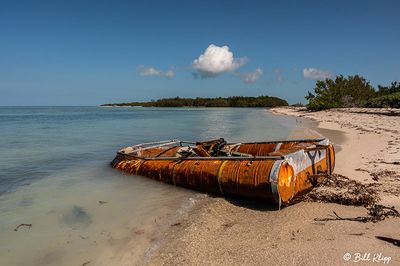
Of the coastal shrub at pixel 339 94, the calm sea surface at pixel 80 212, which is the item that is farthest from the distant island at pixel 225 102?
the calm sea surface at pixel 80 212

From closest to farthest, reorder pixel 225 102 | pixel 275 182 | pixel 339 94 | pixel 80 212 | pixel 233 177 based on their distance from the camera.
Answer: pixel 275 182 < pixel 233 177 < pixel 80 212 < pixel 339 94 < pixel 225 102

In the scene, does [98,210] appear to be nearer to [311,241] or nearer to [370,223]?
[311,241]

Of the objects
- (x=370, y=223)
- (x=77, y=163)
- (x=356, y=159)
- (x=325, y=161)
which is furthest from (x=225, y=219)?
(x=77, y=163)

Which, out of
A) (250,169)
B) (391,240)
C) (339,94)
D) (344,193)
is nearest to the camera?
(391,240)

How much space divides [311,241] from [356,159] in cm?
764

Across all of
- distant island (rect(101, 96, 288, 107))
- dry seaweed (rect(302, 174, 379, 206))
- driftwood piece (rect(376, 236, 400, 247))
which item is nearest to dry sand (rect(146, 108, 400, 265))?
driftwood piece (rect(376, 236, 400, 247))

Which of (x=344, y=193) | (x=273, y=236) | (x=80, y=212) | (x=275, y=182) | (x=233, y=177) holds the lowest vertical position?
(x=80, y=212)

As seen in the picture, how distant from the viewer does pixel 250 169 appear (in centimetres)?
730

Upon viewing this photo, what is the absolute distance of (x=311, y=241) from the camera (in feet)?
17.0

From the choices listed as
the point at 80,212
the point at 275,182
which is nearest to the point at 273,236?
the point at 275,182

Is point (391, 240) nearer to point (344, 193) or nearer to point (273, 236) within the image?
point (273, 236)

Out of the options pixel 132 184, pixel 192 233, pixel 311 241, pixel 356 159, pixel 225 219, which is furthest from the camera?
pixel 356 159

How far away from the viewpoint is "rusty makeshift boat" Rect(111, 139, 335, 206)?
688 centimetres

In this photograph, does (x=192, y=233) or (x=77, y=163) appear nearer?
(x=192, y=233)
